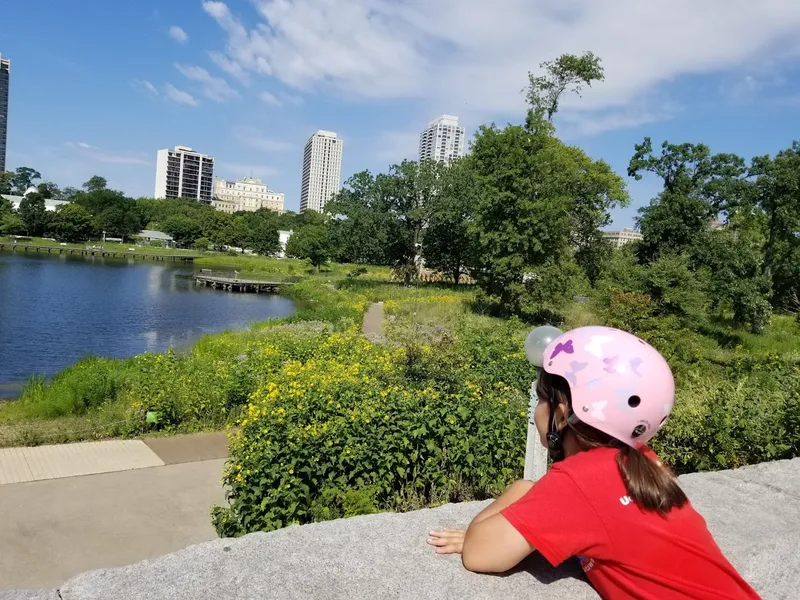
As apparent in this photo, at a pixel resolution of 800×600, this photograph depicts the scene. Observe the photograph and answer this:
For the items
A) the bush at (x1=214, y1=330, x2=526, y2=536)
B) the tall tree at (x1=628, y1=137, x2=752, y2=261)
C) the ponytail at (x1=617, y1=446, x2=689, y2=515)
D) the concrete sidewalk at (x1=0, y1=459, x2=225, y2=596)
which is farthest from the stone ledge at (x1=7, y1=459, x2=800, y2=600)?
the tall tree at (x1=628, y1=137, x2=752, y2=261)

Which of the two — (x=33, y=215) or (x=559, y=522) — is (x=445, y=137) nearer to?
(x=33, y=215)

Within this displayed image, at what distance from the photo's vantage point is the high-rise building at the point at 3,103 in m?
156

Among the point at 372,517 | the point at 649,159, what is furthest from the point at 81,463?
the point at 649,159

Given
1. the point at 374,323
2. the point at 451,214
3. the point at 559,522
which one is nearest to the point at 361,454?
the point at 559,522

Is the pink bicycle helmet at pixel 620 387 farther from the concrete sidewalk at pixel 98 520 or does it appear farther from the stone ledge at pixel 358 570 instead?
the concrete sidewalk at pixel 98 520

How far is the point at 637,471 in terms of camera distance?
166 centimetres

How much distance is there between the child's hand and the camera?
1917 millimetres

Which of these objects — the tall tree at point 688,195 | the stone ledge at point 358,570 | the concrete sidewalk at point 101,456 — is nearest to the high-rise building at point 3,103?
the tall tree at point 688,195

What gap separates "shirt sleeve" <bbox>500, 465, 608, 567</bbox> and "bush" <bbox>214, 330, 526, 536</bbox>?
2674mm

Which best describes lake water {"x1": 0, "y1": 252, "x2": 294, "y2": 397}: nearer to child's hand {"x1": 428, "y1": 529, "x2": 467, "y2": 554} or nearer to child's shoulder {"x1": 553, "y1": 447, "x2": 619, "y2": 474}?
child's hand {"x1": 428, "y1": 529, "x2": 467, "y2": 554}

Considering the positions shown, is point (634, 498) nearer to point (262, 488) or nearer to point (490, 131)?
point (262, 488)

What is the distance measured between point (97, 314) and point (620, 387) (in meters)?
28.4

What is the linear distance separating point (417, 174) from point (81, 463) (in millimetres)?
30774

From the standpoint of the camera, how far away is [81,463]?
21.9 feet
